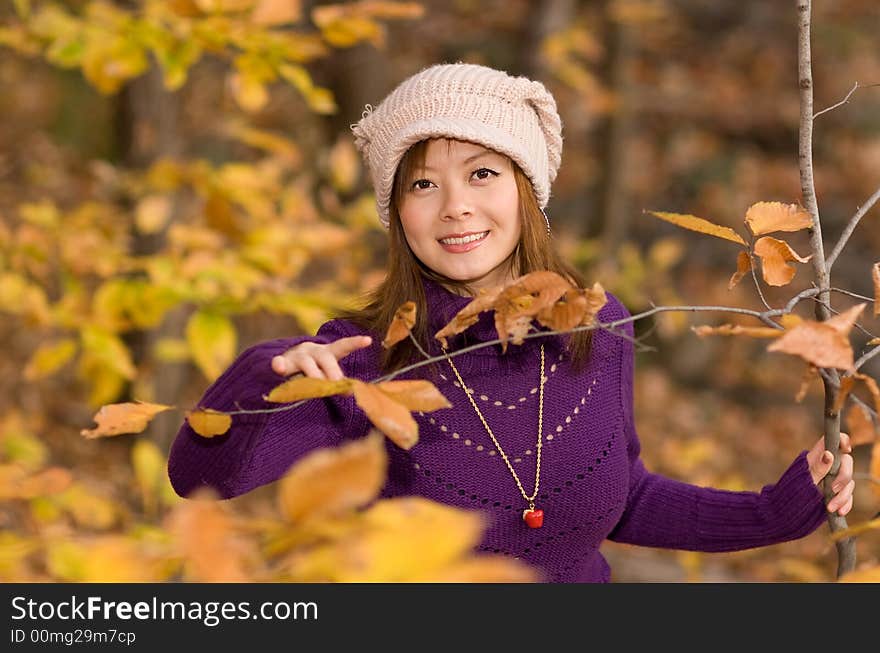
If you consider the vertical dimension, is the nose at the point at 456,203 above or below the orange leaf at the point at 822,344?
above

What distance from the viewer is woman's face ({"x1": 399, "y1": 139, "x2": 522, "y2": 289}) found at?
157 centimetres

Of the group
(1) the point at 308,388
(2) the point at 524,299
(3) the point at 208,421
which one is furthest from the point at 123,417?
(2) the point at 524,299

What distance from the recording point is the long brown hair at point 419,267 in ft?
5.21

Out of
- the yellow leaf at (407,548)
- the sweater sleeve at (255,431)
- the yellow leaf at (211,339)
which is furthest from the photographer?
the yellow leaf at (211,339)

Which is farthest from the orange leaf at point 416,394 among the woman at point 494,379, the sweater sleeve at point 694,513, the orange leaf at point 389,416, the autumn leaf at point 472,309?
the sweater sleeve at point 694,513

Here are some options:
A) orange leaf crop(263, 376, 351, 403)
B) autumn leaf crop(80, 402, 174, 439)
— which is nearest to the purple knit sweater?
autumn leaf crop(80, 402, 174, 439)

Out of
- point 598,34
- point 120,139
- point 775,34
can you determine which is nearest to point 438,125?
point 120,139

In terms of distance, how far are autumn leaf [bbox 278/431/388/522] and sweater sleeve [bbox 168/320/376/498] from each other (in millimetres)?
623

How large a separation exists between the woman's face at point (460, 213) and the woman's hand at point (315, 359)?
0.45m

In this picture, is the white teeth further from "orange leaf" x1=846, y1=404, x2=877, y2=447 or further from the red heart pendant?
"orange leaf" x1=846, y1=404, x2=877, y2=447

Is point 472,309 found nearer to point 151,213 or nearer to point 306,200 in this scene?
point 151,213

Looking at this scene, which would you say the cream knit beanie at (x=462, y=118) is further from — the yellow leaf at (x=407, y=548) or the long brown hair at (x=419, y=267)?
the yellow leaf at (x=407, y=548)
